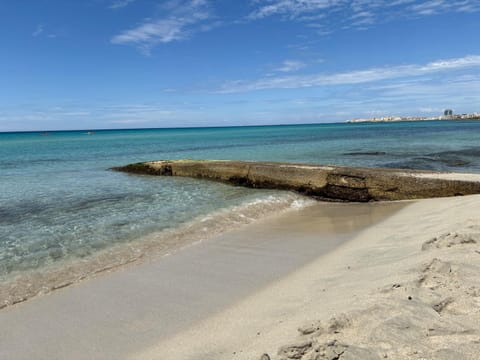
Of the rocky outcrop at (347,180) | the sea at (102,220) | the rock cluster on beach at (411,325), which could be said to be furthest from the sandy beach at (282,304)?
the rocky outcrop at (347,180)

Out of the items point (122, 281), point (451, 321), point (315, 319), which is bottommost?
point (122, 281)

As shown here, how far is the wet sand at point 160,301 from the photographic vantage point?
3.35 metres

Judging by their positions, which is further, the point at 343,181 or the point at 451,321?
the point at 343,181

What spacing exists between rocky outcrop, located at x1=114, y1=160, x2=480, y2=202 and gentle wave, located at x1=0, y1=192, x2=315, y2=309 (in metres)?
1.20

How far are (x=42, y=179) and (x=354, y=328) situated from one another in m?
15.6

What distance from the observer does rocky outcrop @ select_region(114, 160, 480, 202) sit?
29.8ft

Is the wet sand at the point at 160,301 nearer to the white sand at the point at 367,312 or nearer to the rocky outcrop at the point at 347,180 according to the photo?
the white sand at the point at 367,312

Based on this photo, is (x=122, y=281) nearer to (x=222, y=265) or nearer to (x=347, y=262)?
(x=222, y=265)

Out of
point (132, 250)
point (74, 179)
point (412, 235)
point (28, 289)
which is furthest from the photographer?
point (74, 179)

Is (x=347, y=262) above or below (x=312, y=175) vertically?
below

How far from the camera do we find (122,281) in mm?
4980

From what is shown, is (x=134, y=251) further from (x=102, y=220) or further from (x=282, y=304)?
(x=282, y=304)

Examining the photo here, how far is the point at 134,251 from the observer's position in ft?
20.5

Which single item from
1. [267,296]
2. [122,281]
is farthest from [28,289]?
[267,296]
